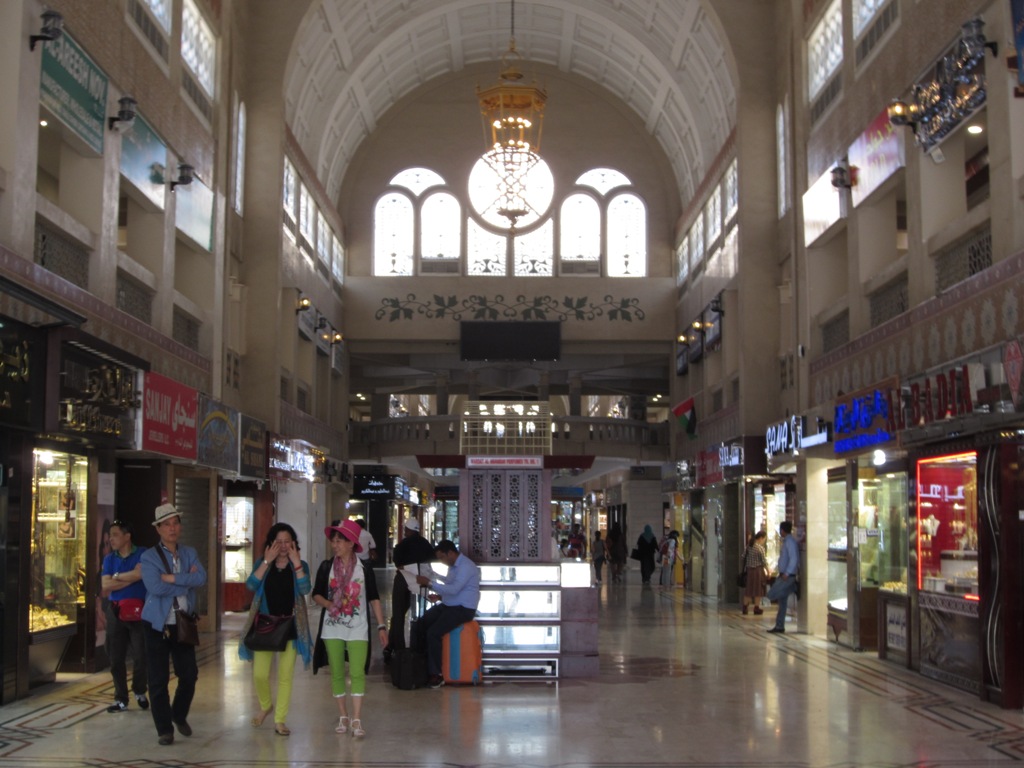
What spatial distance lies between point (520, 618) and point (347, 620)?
3068 mm

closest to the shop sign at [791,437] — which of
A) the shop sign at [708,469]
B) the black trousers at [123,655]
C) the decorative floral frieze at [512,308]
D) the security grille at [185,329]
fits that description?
the shop sign at [708,469]

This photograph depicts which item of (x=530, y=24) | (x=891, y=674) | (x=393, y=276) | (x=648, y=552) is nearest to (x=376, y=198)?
(x=393, y=276)

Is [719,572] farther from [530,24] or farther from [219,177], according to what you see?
[530,24]

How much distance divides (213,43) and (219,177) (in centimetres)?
191

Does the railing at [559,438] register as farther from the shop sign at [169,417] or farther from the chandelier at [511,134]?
the shop sign at [169,417]

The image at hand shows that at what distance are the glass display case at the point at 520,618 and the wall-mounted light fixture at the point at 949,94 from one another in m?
5.39

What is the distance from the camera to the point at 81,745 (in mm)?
7824

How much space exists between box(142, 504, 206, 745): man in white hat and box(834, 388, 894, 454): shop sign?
682 cm

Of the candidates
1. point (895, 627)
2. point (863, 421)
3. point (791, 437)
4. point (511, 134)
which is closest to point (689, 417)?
point (511, 134)

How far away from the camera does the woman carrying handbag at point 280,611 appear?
798cm

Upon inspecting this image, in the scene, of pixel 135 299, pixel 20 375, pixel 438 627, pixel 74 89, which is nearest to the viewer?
pixel 20 375

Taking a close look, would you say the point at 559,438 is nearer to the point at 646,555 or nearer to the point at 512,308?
the point at 512,308

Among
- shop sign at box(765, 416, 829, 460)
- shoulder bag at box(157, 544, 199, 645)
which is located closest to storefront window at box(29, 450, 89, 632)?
shoulder bag at box(157, 544, 199, 645)

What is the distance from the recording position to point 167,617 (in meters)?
7.87
